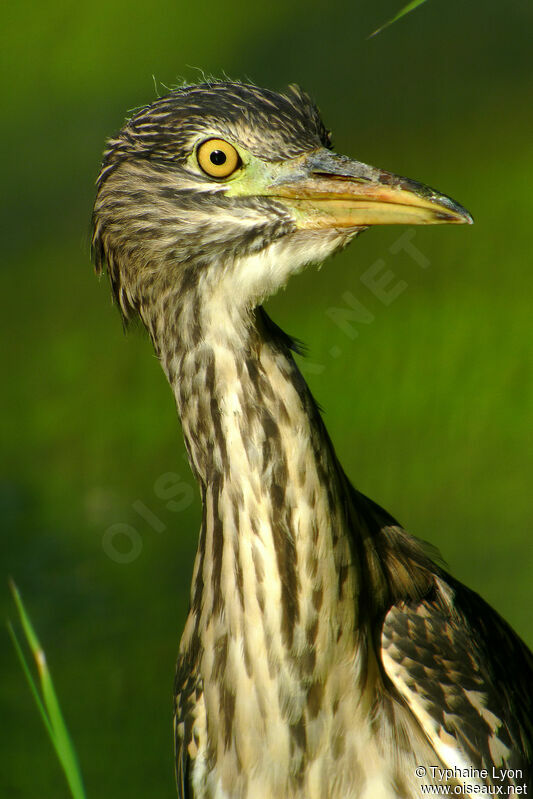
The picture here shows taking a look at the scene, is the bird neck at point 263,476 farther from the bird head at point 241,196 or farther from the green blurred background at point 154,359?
the green blurred background at point 154,359

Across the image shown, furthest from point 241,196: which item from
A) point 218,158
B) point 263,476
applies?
point 263,476

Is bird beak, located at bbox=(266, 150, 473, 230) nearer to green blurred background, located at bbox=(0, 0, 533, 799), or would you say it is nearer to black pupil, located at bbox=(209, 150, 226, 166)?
black pupil, located at bbox=(209, 150, 226, 166)

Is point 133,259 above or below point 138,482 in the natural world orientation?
above

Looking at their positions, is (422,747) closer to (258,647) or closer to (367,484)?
(258,647)

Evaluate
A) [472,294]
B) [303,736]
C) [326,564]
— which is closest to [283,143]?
[326,564]

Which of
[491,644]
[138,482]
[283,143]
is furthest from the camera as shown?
[138,482]

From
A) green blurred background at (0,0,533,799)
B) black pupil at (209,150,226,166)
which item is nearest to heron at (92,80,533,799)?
black pupil at (209,150,226,166)

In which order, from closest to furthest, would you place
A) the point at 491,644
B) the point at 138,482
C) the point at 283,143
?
the point at 283,143 < the point at 491,644 < the point at 138,482

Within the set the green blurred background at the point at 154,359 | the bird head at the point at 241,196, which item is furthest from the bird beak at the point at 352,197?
the green blurred background at the point at 154,359
